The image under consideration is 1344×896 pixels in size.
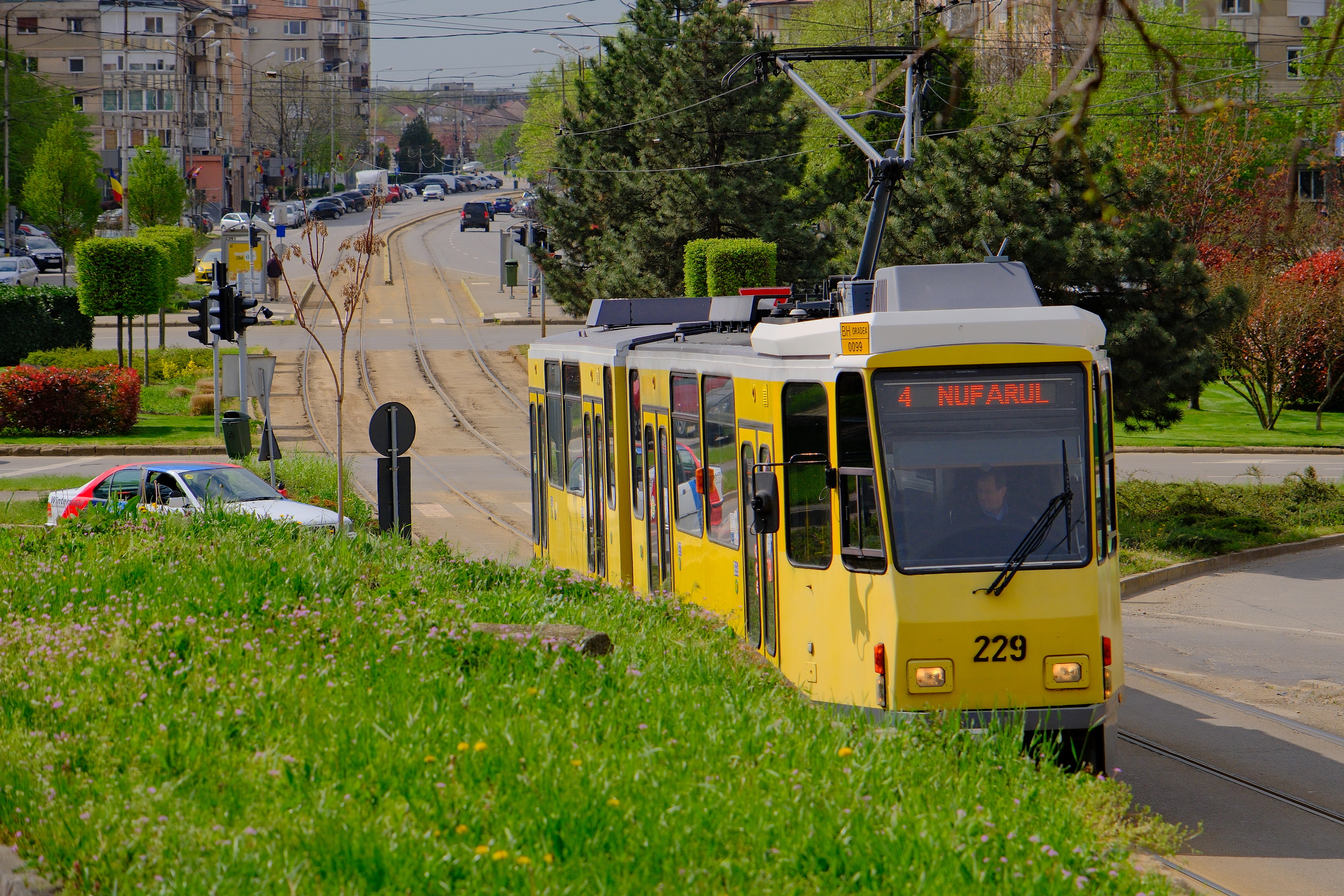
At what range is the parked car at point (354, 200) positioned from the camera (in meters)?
105

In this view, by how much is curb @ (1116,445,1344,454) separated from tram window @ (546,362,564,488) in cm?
2003

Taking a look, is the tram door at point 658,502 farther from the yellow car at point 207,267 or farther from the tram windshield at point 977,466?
the yellow car at point 207,267

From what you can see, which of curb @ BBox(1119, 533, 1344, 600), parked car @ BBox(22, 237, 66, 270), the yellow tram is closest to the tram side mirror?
the yellow tram

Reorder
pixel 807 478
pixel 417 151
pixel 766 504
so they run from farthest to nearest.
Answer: pixel 417 151
pixel 807 478
pixel 766 504

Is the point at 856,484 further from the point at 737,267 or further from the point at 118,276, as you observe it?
the point at 118,276

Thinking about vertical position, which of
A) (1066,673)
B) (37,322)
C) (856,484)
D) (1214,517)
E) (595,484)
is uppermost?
(37,322)

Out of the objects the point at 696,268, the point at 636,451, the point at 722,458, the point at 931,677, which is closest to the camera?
the point at 931,677

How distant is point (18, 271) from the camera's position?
60.0m

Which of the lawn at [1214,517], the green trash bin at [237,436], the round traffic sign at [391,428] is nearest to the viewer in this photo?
the round traffic sign at [391,428]

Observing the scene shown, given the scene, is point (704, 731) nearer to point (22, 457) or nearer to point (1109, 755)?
point (1109, 755)

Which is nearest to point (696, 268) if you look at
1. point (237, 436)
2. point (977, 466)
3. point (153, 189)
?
point (237, 436)

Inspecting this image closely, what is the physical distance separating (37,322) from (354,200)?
6615 cm

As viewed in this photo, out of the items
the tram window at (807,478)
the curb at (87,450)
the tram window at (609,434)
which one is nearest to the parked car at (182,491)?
the tram window at (609,434)

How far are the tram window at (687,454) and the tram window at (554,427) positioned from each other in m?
3.92
